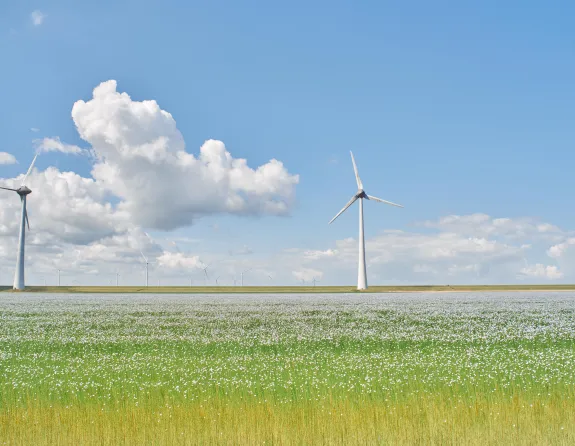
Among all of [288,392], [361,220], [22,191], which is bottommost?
[288,392]

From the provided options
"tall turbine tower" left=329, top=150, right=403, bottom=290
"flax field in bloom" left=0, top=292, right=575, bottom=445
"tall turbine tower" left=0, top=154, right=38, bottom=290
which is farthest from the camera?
"tall turbine tower" left=0, top=154, right=38, bottom=290

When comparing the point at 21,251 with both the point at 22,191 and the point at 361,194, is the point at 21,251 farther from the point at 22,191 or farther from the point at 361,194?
the point at 361,194

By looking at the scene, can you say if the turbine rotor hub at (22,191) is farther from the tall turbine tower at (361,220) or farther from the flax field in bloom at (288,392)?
the flax field in bloom at (288,392)

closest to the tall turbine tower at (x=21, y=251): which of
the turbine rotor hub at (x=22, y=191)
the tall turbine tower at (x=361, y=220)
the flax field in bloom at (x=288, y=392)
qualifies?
the turbine rotor hub at (x=22, y=191)

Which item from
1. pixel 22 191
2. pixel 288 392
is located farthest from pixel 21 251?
pixel 288 392

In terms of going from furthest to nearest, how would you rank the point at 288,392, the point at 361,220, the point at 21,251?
1. the point at 21,251
2. the point at 361,220
3. the point at 288,392

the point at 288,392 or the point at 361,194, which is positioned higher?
the point at 361,194

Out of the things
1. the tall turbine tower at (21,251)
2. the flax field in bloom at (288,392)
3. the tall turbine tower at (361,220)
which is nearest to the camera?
the flax field in bloom at (288,392)

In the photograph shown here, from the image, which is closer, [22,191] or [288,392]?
[288,392]

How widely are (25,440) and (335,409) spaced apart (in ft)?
23.5

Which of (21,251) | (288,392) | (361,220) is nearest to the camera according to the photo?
(288,392)

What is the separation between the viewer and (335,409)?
41.0ft

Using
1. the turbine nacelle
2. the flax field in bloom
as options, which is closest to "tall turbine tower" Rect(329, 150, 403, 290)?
the turbine nacelle

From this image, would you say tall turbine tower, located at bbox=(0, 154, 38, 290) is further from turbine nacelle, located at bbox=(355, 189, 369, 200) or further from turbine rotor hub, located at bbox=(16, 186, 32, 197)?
turbine nacelle, located at bbox=(355, 189, 369, 200)
